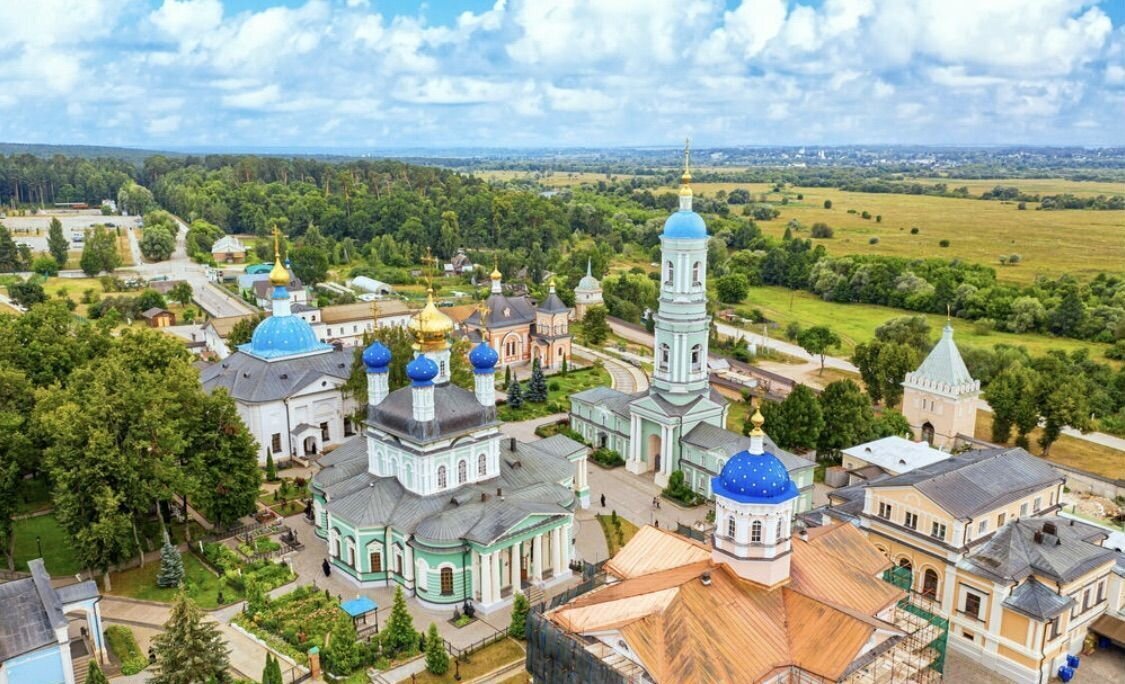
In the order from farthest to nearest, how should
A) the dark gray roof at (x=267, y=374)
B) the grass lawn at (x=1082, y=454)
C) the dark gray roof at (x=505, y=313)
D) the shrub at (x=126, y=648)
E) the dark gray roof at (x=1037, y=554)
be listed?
the dark gray roof at (x=505, y=313) → the grass lawn at (x=1082, y=454) → the dark gray roof at (x=267, y=374) → the dark gray roof at (x=1037, y=554) → the shrub at (x=126, y=648)

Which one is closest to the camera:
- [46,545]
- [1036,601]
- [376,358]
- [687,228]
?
[1036,601]

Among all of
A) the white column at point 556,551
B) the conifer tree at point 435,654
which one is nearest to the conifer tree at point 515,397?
the white column at point 556,551

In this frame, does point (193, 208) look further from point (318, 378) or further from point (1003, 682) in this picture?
point (1003, 682)

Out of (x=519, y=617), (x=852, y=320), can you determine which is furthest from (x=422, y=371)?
(x=852, y=320)

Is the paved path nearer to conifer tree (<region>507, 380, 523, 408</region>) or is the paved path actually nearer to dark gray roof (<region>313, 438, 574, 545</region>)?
conifer tree (<region>507, 380, 523, 408</region>)

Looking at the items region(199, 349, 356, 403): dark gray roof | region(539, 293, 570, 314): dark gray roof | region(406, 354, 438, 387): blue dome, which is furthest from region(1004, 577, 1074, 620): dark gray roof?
region(539, 293, 570, 314): dark gray roof

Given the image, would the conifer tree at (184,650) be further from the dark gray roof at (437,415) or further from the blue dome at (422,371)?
the blue dome at (422,371)

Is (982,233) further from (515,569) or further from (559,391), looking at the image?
(515,569)
